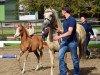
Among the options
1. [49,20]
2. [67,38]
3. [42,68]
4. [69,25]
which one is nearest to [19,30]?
[49,20]

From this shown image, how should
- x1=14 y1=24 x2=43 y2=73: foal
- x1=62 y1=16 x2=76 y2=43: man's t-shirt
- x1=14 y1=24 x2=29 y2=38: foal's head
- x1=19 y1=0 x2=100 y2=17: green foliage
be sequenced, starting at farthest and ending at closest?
x1=19 y1=0 x2=100 y2=17: green foliage
x1=14 y1=24 x2=43 y2=73: foal
x1=14 y1=24 x2=29 y2=38: foal's head
x1=62 y1=16 x2=76 y2=43: man's t-shirt

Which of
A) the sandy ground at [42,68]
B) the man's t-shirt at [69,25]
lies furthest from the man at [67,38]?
the sandy ground at [42,68]

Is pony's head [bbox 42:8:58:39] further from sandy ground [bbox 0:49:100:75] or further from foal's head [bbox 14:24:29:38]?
sandy ground [bbox 0:49:100:75]

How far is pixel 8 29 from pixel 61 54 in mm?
21296

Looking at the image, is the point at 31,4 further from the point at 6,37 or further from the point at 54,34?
the point at 6,37

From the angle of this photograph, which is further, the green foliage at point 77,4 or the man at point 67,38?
the green foliage at point 77,4

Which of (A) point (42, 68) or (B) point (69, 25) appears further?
(A) point (42, 68)

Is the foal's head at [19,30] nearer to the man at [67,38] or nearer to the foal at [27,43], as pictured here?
the foal at [27,43]

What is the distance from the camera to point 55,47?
10.4 metres

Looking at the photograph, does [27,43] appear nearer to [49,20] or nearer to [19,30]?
[19,30]

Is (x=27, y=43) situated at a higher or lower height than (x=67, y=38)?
lower

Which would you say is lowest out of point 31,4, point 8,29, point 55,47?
point 8,29

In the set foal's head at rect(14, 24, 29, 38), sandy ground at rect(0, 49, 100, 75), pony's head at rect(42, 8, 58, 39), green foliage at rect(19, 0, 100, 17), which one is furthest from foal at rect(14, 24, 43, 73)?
green foliage at rect(19, 0, 100, 17)

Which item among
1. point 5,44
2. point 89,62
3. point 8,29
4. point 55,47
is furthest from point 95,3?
point 8,29
